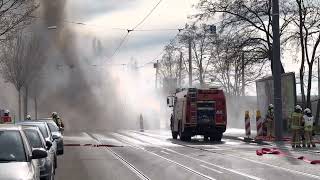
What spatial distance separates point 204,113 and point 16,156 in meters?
25.2

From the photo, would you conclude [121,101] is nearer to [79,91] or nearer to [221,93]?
[79,91]

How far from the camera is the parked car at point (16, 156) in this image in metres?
8.42

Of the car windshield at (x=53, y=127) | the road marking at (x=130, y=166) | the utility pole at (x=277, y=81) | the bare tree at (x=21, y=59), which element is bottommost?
the road marking at (x=130, y=166)

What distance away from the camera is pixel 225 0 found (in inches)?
1678

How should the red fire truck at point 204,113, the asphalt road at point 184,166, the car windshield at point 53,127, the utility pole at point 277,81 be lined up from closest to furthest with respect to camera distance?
1. the asphalt road at point 184,166
2. the car windshield at point 53,127
3. the utility pole at point 277,81
4. the red fire truck at point 204,113

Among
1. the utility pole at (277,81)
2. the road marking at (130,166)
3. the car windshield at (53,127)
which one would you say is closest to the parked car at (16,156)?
the road marking at (130,166)

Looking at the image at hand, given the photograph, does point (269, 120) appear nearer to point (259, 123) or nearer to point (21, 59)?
point (259, 123)

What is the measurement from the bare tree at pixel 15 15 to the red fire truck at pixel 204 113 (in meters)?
9.68

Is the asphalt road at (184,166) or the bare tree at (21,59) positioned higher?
the bare tree at (21,59)

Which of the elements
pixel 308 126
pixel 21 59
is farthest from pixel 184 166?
pixel 21 59

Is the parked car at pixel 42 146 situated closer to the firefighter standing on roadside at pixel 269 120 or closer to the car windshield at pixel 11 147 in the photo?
the car windshield at pixel 11 147

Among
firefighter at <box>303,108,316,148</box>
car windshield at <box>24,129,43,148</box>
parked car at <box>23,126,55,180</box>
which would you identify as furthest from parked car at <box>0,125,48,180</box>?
firefighter at <box>303,108,316,148</box>

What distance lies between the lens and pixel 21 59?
5694 cm

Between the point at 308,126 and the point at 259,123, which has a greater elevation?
the point at 259,123
